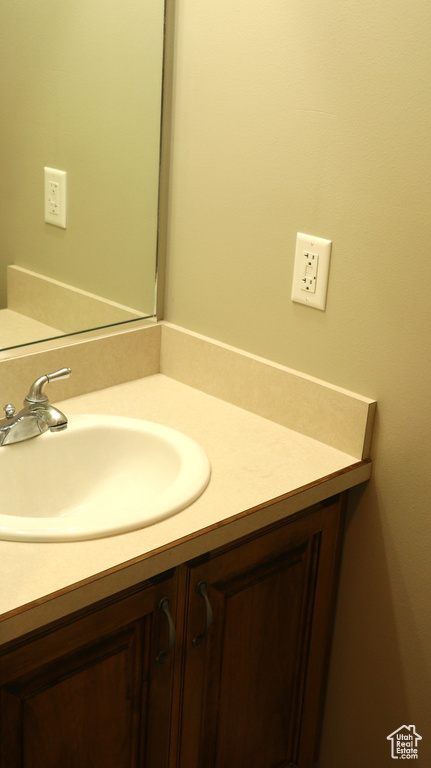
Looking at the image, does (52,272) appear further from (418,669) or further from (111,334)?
(418,669)

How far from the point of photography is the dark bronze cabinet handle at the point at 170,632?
1.16 meters

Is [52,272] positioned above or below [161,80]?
below

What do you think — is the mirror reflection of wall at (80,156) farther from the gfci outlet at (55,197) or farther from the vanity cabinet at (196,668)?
the vanity cabinet at (196,668)

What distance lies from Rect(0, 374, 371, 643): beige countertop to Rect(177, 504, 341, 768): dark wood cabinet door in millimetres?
79

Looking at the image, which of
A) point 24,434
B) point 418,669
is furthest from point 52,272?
point 418,669

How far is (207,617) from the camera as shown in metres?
1.23

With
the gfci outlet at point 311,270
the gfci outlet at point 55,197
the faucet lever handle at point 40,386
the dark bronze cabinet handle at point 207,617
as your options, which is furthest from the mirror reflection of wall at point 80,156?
the dark bronze cabinet handle at point 207,617

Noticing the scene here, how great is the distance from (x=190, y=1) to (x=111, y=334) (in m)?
0.67

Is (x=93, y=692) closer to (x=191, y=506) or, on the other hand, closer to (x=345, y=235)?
(x=191, y=506)

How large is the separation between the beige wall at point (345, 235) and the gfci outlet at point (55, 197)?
0.24 metres

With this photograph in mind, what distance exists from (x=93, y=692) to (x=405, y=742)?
2.17ft

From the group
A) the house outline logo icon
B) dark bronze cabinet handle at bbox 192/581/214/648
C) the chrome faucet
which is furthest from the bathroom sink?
the house outline logo icon

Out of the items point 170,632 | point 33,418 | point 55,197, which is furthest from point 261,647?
point 55,197

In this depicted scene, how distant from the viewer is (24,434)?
1.33 m
